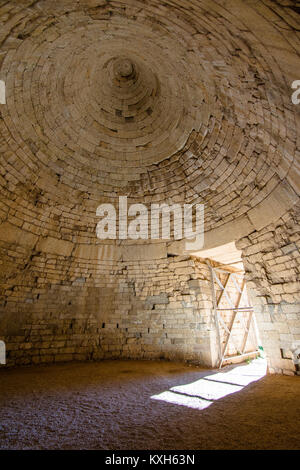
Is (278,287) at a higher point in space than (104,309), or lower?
higher

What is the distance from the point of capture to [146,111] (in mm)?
6414

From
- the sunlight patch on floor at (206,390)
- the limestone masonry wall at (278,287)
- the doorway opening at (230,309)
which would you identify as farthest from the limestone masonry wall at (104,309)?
the limestone masonry wall at (278,287)

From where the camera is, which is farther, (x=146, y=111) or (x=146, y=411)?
(x=146, y=111)

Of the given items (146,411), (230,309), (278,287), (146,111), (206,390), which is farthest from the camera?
(146,111)

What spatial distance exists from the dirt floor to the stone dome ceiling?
315 centimetres

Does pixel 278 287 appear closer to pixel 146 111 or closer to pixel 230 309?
Answer: pixel 230 309

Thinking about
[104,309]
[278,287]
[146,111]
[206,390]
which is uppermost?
[146,111]

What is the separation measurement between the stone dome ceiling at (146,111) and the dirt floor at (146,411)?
315 centimetres

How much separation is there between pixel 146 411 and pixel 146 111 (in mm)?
6723

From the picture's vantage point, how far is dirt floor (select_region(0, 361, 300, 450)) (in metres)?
1.90

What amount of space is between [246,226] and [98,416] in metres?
4.40

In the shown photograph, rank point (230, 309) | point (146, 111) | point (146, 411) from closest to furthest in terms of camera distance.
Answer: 1. point (146, 411)
2. point (230, 309)
3. point (146, 111)

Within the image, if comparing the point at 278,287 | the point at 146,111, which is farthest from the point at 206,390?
the point at 146,111

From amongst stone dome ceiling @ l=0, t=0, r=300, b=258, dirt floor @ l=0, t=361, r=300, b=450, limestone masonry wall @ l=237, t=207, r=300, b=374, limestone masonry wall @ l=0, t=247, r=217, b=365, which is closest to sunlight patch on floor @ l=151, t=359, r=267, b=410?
dirt floor @ l=0, t=361, r=300, b=450
